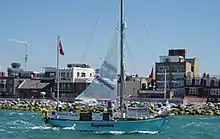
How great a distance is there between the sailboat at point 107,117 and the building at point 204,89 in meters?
92.3

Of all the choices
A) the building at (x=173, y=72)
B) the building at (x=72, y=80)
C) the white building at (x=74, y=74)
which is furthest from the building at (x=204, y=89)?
the white building at (x=74, y=74)

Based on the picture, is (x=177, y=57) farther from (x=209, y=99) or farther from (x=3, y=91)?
(x=3, y=91)

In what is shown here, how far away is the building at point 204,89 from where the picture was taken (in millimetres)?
145875

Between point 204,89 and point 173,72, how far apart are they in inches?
504

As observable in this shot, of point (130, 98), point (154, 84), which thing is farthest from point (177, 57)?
point (130, 98)

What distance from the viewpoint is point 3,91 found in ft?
554

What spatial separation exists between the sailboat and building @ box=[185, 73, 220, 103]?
92.3 metres

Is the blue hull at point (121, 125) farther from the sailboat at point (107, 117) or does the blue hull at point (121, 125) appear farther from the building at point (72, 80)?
the building at point (72, 80)

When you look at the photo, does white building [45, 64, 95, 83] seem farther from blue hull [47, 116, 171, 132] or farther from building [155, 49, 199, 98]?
blue hull [47, 116, 171, 132]

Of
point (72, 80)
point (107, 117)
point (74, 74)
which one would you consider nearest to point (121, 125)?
point (107, 117)

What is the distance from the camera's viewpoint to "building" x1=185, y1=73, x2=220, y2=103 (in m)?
146

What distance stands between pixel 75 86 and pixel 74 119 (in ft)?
331

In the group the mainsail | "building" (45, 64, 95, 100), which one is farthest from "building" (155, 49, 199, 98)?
the mainsail

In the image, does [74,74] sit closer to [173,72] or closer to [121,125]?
[173,72]
